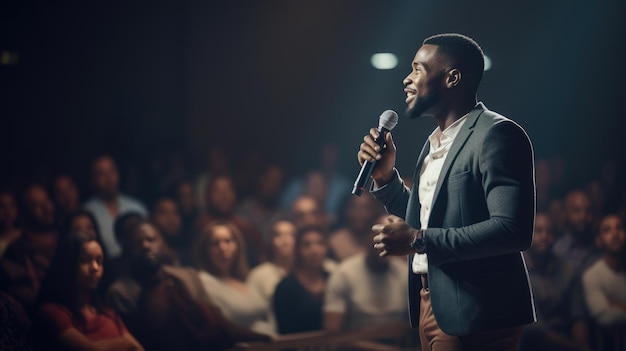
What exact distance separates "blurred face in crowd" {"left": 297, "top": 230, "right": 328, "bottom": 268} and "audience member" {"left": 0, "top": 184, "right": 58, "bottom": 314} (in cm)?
150

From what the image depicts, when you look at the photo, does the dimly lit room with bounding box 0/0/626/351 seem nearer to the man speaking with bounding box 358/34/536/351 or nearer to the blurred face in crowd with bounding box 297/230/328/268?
the blurred face in crowd with bounding box 297/230/328/268

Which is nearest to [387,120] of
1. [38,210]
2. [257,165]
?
[38,210]

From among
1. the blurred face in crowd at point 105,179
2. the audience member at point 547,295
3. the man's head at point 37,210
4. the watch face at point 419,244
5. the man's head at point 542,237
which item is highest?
the blurred face in crowd at point 105,179

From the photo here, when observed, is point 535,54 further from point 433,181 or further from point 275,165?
point 433,181

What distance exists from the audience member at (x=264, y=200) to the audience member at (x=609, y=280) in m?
2.26

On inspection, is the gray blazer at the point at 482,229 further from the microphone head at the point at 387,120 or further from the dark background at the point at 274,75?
the dark background at the point at 274,75

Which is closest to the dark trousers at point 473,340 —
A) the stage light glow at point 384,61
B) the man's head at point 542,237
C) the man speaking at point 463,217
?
the man speaking at point 463,217

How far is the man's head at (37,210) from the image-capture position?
4539mm

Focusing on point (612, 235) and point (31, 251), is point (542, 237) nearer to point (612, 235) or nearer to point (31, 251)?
point (612, 235)

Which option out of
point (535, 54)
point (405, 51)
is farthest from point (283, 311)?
point (535, 54)

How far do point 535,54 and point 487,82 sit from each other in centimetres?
48

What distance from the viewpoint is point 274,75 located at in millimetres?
6121

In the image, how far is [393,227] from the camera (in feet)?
5.80

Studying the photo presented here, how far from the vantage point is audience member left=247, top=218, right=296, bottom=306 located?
4.77 metres
